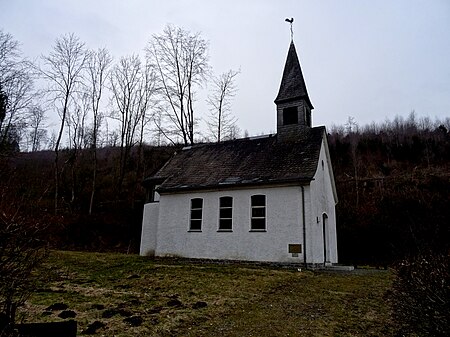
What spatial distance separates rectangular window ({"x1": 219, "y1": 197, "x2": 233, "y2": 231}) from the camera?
56.1 ft

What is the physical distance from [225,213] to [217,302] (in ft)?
29.9

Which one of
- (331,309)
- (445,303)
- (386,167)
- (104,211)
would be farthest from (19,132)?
(386,167)

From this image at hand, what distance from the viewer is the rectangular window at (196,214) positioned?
708 inches

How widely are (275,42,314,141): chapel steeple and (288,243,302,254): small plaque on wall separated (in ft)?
21.1

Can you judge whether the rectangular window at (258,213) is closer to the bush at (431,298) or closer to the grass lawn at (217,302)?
the grass lawn at (217,302)

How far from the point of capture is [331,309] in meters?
7.88

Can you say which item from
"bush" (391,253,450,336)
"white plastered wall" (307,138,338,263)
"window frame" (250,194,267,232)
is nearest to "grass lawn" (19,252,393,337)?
"bush" (391,253,450,336)

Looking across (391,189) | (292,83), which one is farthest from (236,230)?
(391,189)

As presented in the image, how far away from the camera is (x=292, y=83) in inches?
782

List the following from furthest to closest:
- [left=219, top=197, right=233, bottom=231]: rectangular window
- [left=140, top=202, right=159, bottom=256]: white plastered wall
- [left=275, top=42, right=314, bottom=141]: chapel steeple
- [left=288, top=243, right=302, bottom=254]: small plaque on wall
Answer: [left=140, top=202, right=159, bottom=256]: white plastered wall, [left=275, top=42, right=314, bottom=141]: chapel steeple, [left=219, top=197, right=233, bottom=231]: rectangular window, [left=288, top=243, right=302, bottom=254]: small plaque on wall

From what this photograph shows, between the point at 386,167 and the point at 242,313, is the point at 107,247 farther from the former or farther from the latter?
the point at 386,167

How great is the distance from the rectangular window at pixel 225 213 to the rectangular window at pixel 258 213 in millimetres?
1201

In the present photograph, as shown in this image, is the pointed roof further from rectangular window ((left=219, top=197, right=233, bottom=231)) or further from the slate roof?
rectangular window ((left=219, top=197, right=233, bottom=231))

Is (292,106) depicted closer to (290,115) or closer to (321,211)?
(290,115)
